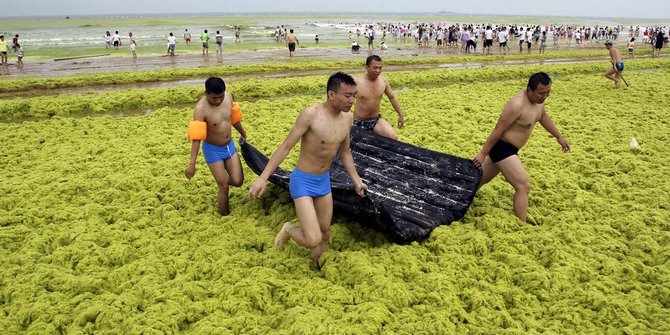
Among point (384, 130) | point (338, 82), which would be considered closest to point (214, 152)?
point (338, 82)

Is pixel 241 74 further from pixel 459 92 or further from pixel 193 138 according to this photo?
pixel 193 138

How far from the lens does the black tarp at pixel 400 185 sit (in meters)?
4.47

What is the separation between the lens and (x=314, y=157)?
3947mm

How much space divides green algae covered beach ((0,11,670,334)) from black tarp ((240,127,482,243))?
205mm

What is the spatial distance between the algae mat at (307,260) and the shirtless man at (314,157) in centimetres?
45

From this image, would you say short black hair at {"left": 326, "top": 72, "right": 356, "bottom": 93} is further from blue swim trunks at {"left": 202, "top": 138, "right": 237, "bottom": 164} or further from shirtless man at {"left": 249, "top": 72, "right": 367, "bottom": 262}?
blue swim trunks at {"left": 202, "top": 138, "right": 237, "bottom": 164}

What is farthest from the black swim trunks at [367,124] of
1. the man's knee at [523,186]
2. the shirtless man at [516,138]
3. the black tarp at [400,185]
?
the man's knee at [523,186]

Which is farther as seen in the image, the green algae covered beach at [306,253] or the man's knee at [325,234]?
the man's knee at [325,234]

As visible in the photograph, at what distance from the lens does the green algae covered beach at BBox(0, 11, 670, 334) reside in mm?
3519

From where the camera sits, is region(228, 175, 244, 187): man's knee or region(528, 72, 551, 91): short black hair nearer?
region(528, 72, 551, 91): short black hair

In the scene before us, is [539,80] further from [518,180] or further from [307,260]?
[307,260]

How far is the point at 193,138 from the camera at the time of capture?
15.5 ft

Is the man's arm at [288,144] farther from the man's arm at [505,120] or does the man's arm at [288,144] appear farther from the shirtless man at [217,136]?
the man's arm at [505,120]

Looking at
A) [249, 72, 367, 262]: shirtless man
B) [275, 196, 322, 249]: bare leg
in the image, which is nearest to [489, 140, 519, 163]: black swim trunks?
[249, 72, 367, 262]: shirtless man
